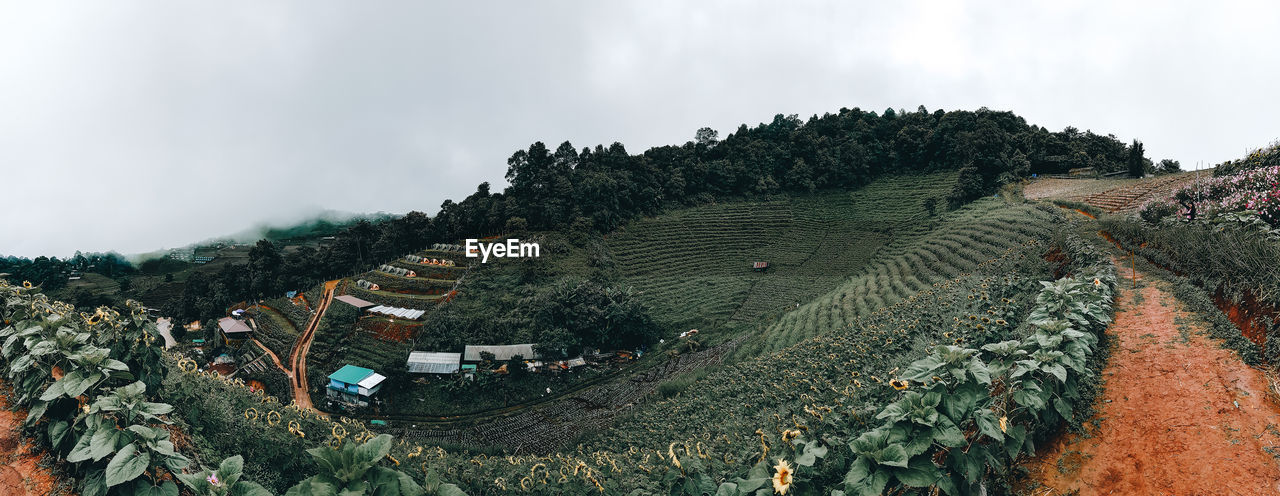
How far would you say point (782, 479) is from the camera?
2.61m

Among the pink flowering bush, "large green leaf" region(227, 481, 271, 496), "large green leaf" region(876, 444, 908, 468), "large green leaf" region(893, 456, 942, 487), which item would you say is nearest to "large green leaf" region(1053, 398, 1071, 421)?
"large green leaf" region(893, 456, 942, 487)

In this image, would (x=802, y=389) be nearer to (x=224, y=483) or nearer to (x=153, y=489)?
(x=224, y=483)

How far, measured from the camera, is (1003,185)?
27281 mm

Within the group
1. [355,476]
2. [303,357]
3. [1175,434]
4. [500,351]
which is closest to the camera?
[355,476]

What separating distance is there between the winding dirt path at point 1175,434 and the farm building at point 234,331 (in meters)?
33.5

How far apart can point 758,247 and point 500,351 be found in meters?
18.3

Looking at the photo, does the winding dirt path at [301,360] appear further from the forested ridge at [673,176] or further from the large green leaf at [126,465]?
the large green leaf at [126,465]

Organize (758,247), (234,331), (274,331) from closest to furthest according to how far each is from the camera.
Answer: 1. (234,331)
2. (274,331)
3. (758,247)

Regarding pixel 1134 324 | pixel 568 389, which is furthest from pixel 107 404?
pixel 568 389

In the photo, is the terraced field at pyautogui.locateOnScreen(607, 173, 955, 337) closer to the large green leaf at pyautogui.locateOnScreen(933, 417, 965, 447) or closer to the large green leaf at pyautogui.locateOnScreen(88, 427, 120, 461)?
the large green leaf at pyautogui.locateOnScreen(933, 417, 965, 447)

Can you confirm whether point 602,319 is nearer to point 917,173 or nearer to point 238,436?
point 238,436

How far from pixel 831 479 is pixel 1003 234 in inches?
651

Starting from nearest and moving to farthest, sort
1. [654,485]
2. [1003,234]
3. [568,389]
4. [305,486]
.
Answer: [305,486] < [654,485] < [1003,234] < [568,389]

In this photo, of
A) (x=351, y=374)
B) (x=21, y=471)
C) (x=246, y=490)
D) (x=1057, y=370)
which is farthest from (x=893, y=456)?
(x=351, y=374)
